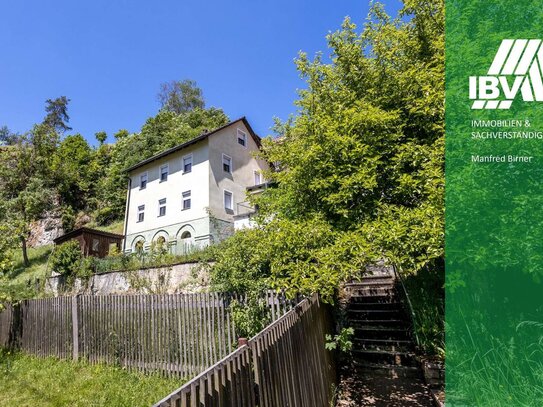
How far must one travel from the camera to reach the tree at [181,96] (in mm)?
53156

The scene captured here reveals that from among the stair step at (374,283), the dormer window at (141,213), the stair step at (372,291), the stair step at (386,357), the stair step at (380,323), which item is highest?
the dormer window at (141,213)

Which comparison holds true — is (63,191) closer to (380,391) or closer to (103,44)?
(103,44)

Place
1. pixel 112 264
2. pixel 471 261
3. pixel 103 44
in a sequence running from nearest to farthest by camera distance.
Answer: pixel 471 261
pixel 103 44
pixel 112 264

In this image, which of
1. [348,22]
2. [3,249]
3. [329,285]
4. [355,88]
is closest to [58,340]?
[3,249]

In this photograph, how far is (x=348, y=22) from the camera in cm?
798

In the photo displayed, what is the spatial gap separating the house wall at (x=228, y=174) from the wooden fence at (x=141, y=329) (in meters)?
13.2

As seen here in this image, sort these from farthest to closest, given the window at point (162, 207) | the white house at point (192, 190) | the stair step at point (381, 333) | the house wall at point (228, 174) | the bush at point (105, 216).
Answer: the bush at point (105, 216) → the window at point (162, 207) → the house wall at point (228, 174) → the white house at point (192, 190) → the stair step at point (381, 333)

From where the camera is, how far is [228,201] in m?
24.3

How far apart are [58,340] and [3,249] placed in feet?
14.1

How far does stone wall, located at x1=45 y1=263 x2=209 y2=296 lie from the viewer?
14.0 metres

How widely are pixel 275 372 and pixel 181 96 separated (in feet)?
188

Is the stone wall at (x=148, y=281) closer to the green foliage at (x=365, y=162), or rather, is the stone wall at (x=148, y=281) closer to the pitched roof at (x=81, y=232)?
the pitched roof at (x=81, y=232)

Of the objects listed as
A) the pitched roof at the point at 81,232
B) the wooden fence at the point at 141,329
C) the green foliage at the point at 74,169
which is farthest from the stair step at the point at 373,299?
the green foliage at the point at 74,169

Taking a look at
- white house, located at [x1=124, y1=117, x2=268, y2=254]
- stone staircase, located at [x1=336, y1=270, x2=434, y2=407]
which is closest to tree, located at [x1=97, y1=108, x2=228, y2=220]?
white house, located at [x1=124, y1=117, x2=268, y2=254]
